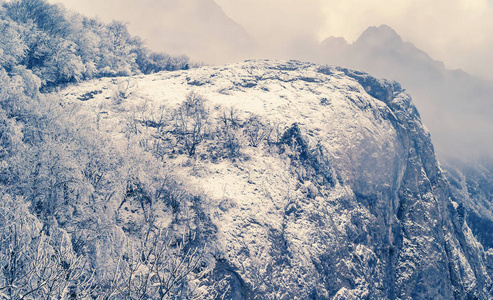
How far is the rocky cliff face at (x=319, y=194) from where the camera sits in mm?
29719

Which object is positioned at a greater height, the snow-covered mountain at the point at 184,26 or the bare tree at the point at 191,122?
the snow-covered mountain at the point at 184,26

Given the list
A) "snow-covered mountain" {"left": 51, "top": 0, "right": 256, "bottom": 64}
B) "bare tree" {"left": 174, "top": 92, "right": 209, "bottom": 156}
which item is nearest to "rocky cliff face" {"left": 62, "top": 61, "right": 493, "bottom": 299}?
"bare tree" {"left": 174, "top": 92, "right": 209, "bottom": 156}

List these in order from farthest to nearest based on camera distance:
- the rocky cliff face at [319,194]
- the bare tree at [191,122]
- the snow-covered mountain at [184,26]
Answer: the snow-covered mountain at [184,26] → the bare tree at [191,122] → the rocky cliff face at [319,194]

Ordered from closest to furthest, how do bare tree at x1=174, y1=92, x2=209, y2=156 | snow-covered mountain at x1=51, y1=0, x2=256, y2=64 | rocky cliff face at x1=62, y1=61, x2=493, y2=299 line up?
rocky cliff face at x1=62, y1=61, x2=493, y2=299 < bare tree at x1=174, y1=92, x2=209, y2=156 < snow-covered mountain at x1=51, y1=0, x2=256, y2=64

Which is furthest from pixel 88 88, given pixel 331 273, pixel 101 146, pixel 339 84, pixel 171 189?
pixel 339 84

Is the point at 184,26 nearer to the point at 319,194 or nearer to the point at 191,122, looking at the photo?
the point at 191,122

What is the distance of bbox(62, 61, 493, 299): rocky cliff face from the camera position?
2972 cm

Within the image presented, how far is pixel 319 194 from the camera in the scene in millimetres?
39469

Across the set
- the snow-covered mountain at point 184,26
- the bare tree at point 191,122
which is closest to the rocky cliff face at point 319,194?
the bare tree at point 191,122

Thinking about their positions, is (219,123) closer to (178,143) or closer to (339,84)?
(178,143)

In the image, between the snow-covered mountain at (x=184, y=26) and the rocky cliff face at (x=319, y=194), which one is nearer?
the rocky cliff face at (x=319, y=194)

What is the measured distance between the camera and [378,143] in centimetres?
5212

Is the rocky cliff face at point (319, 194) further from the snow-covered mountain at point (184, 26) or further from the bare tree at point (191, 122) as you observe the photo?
the snow-covered mountain at point (184, 26)

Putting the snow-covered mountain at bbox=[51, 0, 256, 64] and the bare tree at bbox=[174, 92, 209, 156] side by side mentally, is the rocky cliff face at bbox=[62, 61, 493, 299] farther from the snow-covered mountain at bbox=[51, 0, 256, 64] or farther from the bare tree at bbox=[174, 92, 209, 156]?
the snow-covered mountain at bbox=[51, 0, 256, 64]
